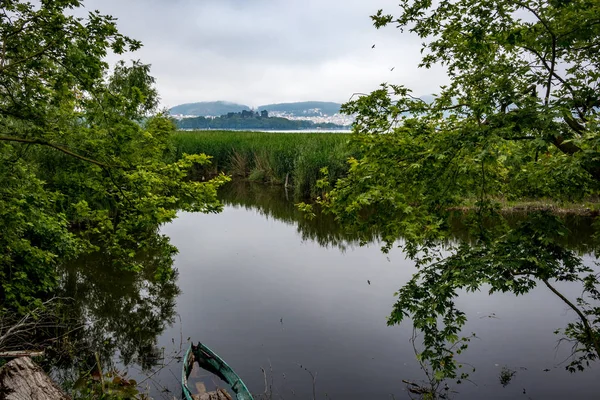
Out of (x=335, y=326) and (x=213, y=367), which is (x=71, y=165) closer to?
(x=213, y=367)

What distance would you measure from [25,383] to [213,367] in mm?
4100

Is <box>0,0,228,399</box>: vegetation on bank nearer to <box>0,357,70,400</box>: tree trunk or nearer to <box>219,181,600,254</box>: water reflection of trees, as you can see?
<box>0,357,70,400</box>: tree trunk

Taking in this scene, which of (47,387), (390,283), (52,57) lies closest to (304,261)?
(390,283)

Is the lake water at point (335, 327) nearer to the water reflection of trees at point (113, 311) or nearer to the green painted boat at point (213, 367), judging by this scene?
the green painted boat at point (213, 367)

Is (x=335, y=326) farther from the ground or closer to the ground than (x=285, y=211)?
closer to the ground

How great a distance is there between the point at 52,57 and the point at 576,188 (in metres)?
7.09

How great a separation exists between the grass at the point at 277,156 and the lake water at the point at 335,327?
7.16m

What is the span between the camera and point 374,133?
22.2 feet

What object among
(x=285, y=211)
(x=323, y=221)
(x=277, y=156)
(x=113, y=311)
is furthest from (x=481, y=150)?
(x=277, y=156)

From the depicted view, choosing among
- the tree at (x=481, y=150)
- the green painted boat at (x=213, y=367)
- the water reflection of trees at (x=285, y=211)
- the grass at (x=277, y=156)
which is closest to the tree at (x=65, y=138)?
the green painted boat at (x=213, y=367)

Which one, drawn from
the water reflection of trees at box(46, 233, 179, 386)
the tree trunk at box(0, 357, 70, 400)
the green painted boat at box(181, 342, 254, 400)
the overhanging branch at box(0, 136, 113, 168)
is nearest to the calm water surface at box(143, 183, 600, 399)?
the green painted boat at box(181, 342, 254, 400)

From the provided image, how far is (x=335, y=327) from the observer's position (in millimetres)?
10289

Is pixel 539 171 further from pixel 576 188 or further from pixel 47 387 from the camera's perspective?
pixel 47 387

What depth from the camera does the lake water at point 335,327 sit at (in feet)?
26.3
